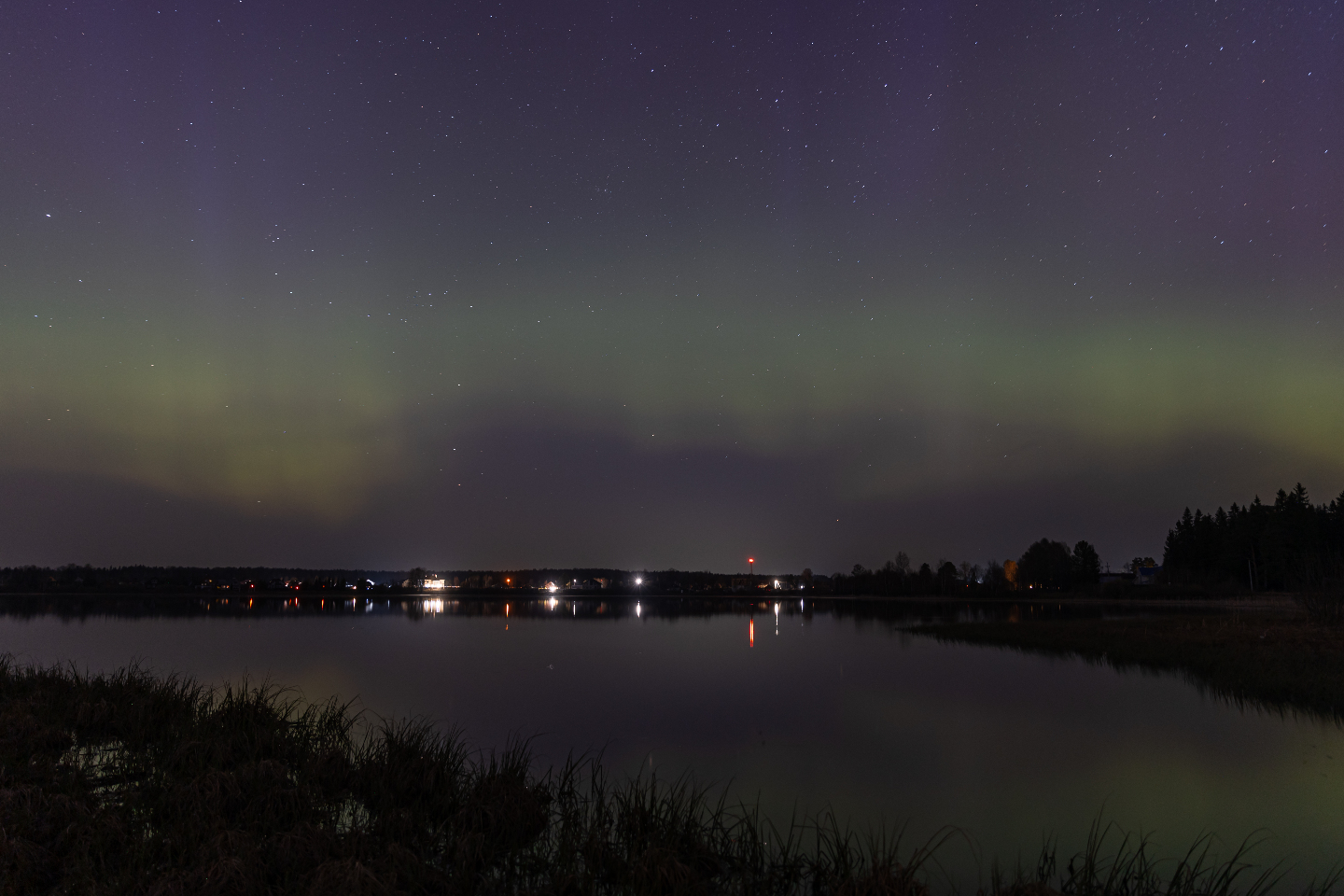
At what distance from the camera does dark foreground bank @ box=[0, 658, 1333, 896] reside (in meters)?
8.05

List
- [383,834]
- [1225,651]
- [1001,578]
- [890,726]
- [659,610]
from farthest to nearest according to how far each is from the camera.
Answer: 1. [1001,578]
2. [659,610]
3. [1225,651]
4. [890,726]
5. [383,834]

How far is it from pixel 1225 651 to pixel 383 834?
3585cm

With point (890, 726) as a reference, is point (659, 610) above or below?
below

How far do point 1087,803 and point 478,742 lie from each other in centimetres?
1338

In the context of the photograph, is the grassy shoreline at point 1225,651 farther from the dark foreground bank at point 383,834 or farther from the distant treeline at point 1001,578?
the distant treeline at point 1001,578

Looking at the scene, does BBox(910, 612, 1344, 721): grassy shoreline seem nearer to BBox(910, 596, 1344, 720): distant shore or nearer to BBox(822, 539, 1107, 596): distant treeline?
BBox(910, 596, 1344, 720): distant shore

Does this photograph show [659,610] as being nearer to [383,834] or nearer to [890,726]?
[890,726]

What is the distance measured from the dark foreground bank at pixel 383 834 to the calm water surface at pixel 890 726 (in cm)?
205

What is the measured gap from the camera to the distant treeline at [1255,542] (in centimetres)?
10219

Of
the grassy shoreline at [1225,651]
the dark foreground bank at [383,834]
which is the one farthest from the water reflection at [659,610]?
the dark foreground bank at [383,834]

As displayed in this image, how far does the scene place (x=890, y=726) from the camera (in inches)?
891

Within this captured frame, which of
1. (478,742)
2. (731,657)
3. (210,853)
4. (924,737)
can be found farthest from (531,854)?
(731,657)

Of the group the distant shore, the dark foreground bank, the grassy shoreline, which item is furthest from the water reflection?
the dark foreground bank

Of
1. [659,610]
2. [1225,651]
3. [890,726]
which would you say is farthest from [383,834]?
[659,610]
